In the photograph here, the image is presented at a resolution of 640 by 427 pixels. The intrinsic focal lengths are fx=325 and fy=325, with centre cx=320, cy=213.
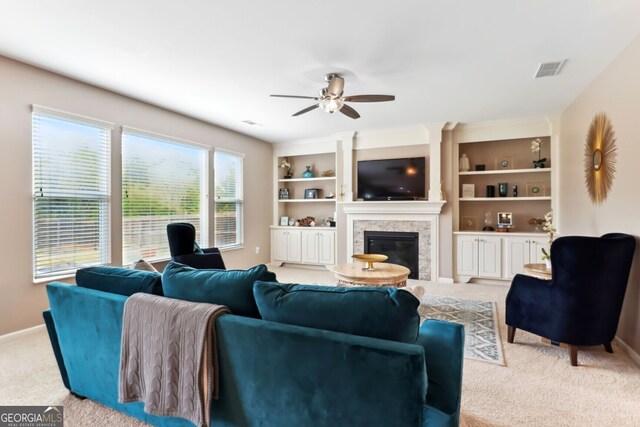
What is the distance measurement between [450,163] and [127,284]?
4900 mm

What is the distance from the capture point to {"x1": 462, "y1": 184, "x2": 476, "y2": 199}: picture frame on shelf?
540 centimetres

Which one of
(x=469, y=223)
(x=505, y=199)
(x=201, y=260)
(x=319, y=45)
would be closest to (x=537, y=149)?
(x=505, y=199)

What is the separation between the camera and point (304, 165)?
272 inches

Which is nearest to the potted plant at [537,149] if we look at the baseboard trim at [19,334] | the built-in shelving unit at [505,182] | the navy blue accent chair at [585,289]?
the built-in shelving unit at [505,182]

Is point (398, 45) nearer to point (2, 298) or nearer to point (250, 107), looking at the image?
point (250, 107)

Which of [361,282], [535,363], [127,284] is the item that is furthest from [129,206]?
[535,363]

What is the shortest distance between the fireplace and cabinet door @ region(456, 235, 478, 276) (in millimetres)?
638

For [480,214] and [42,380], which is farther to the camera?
[480,214]

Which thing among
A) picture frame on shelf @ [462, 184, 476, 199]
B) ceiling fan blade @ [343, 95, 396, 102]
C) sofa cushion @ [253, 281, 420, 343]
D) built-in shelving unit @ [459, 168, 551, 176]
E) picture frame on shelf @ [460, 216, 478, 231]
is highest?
ceiling fan blade @ [343, 95, 396, 102]

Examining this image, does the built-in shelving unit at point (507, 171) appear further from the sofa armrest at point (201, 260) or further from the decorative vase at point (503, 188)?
the sofa armrest at point (201, 260)

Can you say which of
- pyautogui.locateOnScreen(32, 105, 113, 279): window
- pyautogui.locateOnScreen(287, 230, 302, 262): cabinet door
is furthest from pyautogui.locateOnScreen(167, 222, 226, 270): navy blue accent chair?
pyautogui.locateOnScreen(287, 230, 302, 262): cabinet door

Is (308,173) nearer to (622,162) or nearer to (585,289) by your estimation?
(622,162)

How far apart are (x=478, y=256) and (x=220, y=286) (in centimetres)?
461

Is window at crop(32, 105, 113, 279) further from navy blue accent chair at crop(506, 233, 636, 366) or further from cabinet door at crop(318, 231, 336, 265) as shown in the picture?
navy blue accent chair at crop(506, 233, 636, 366)
